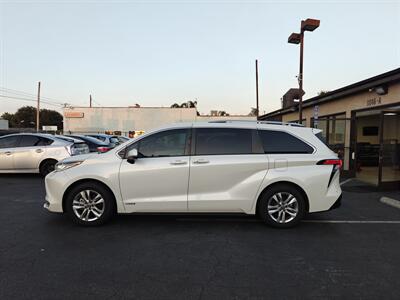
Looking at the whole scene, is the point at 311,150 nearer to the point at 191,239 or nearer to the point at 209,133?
the point at 209,133

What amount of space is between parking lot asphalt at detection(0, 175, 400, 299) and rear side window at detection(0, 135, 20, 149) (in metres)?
5.19

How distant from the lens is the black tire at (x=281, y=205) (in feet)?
15.9

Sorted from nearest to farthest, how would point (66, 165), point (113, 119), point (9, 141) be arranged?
point (66, 165)
point (9, 141)
point (113, 119)

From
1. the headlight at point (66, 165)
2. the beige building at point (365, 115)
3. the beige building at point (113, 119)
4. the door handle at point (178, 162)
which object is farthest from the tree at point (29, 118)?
the door handle at point (178, 162)

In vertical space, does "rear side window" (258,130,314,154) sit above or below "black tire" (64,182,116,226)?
above

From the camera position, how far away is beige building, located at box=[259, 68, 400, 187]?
8.51m

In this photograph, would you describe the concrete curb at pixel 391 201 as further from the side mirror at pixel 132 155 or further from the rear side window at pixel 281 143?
the side mirror at pixel 132 155

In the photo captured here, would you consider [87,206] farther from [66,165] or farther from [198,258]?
[198,258]

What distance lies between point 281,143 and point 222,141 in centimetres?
100

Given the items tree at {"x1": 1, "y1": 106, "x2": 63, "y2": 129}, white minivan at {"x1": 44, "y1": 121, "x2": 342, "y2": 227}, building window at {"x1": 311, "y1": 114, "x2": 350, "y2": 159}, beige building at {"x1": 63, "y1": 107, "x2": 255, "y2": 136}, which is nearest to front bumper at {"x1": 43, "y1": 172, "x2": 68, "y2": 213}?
white minivan at {"x1": 44, "y1": 121, "x2": 342, "y2": 227}

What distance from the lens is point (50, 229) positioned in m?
4.77

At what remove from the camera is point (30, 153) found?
9773 millimetres

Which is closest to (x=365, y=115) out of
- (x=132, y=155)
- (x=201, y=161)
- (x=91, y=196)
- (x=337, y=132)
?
(x=337, y=132)

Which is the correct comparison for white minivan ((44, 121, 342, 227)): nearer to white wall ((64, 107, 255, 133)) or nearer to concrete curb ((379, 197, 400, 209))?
concrete curb ((379, 197, 400, 209))
